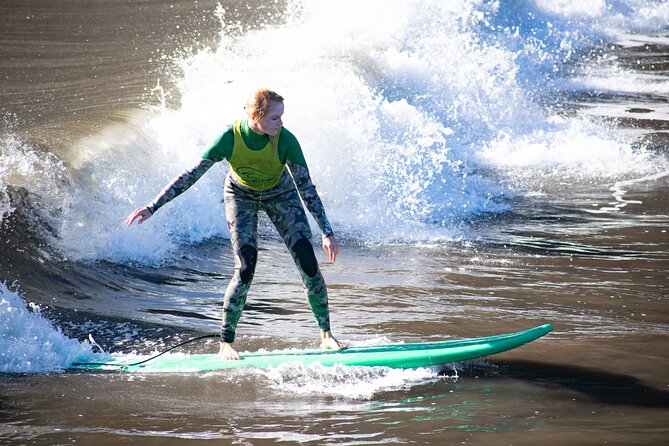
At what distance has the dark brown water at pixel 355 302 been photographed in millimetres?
4668

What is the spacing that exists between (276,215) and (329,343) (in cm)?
82

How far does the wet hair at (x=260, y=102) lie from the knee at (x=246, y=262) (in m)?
0.80

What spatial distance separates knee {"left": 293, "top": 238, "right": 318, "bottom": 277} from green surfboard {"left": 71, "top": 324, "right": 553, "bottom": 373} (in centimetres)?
48

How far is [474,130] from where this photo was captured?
50.1 ft

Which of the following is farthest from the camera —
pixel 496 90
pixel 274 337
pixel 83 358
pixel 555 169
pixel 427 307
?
pixel 496 90

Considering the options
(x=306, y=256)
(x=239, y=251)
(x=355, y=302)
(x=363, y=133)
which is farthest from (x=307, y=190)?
(x=363, y=133)

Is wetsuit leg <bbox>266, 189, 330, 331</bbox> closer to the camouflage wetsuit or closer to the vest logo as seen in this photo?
the camouflage wetsuit

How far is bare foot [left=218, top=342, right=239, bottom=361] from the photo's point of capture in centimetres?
567

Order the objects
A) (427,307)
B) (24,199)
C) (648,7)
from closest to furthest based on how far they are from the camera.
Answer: (427,307) → (24,199) → (648,7)

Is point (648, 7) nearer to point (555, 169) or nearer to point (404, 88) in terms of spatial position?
point (404, 88)

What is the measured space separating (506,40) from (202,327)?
1663 centimetres

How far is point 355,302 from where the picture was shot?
23.9ft

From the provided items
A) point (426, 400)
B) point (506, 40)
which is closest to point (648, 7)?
point (506, 40)

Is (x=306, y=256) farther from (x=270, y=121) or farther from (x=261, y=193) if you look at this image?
(x=270, y=121)
